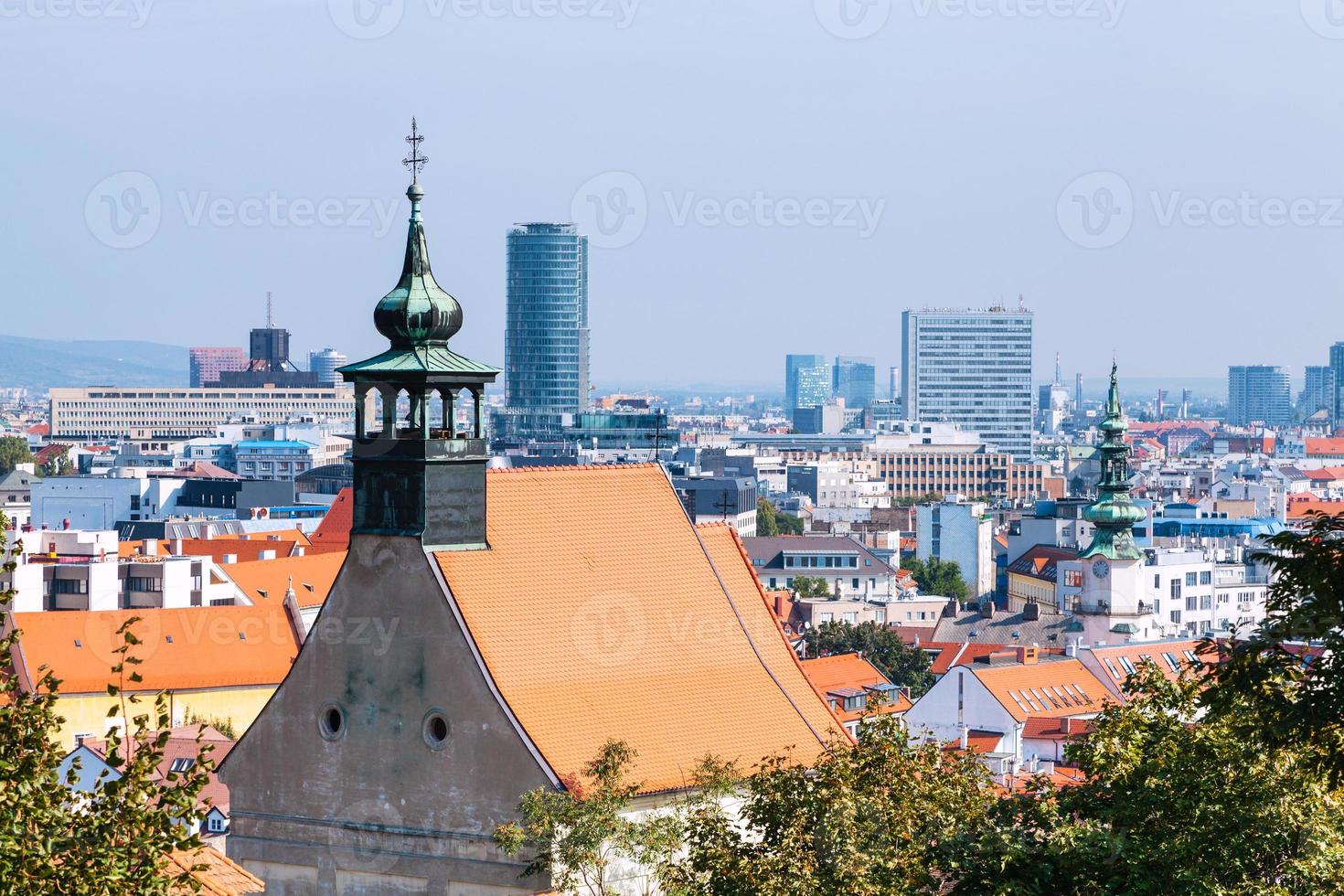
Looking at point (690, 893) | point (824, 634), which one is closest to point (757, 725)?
point (690, 893)

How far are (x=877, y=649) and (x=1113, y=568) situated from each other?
13.1 meters

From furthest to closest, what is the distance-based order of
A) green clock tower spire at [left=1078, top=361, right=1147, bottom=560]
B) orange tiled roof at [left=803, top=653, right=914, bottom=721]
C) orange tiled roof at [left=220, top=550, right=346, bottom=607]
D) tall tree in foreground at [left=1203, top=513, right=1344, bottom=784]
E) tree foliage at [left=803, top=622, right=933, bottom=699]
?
green clock tower spire at [left=1078, top=361, right=1147, bottom=560] < tree foliage at [left=803, top=622, right=933, bottom=699] < orange tiled roof at [left=220, top=550, right=346, bottom=607] < orange tiled roof at [left=803, top=653, right=914, bottom=721] < tall tree in foreground at [left=1203, top=513, right=1344, bottom=784]

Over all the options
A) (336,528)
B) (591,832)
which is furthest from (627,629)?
(336,528)

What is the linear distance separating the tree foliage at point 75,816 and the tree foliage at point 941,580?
15179 centimetres

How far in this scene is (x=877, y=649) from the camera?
113 meters

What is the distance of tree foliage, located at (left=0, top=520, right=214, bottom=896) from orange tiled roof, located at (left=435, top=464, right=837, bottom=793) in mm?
14142

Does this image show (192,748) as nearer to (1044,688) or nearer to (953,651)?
(1044,688)

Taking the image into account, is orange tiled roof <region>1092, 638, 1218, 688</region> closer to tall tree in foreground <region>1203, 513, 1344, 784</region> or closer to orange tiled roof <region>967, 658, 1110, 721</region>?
orange tiled roof <region>967, 658, 1110, 721</region>

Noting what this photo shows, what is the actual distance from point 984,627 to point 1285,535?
4372 inches

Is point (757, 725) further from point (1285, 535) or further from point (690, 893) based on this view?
point (1285, 535)

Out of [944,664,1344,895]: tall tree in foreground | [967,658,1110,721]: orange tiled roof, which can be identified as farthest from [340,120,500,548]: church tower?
[967,658,1110,721]: orange tiled roof

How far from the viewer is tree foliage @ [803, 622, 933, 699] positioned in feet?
365

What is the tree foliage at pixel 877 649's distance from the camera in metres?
111

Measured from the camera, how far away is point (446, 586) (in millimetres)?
38281
